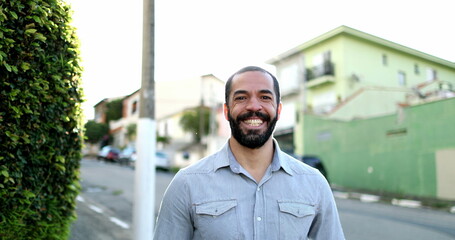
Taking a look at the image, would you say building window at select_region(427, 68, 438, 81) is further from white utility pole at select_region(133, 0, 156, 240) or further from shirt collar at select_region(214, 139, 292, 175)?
shirt collar at select_region(214, 139, 292, 175)

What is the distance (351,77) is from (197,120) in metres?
15.9

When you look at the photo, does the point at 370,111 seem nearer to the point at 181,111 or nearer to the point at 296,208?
the point at 181,111

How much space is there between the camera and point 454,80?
26438 millimetres

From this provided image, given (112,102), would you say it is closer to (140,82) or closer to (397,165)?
(140,82)

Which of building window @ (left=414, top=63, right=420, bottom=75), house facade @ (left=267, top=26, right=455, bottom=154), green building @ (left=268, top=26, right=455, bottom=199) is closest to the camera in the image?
green building @ (left=268, top=26, right=455, bottom=199)

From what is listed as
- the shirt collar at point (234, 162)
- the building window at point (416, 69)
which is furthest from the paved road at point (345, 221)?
the building window at point (416, 69)

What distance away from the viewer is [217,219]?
85.8 inches

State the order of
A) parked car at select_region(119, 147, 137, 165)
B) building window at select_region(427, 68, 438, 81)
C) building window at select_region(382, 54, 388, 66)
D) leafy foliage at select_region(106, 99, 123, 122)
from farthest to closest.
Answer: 1. building window at select_region(382, 54, 388, 66)
2. building window at select_region(427, 68, 438, 81)
3. parked car at select_region(119, 147, 137, 165)
4. leafy foliage at select_region(106, 99, 123, 122)

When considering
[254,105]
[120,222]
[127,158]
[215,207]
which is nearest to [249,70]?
[254,105]

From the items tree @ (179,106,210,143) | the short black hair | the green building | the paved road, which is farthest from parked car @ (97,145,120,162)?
tree @ (179,106,210,143)

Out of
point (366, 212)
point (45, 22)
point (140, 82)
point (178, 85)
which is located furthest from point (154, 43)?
point (178, 85)

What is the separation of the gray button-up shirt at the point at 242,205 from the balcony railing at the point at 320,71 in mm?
28606

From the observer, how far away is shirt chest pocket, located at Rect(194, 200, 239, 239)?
2.17 metres

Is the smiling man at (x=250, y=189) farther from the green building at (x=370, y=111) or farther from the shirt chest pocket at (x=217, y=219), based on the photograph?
the green building at (x=370, y=111)
